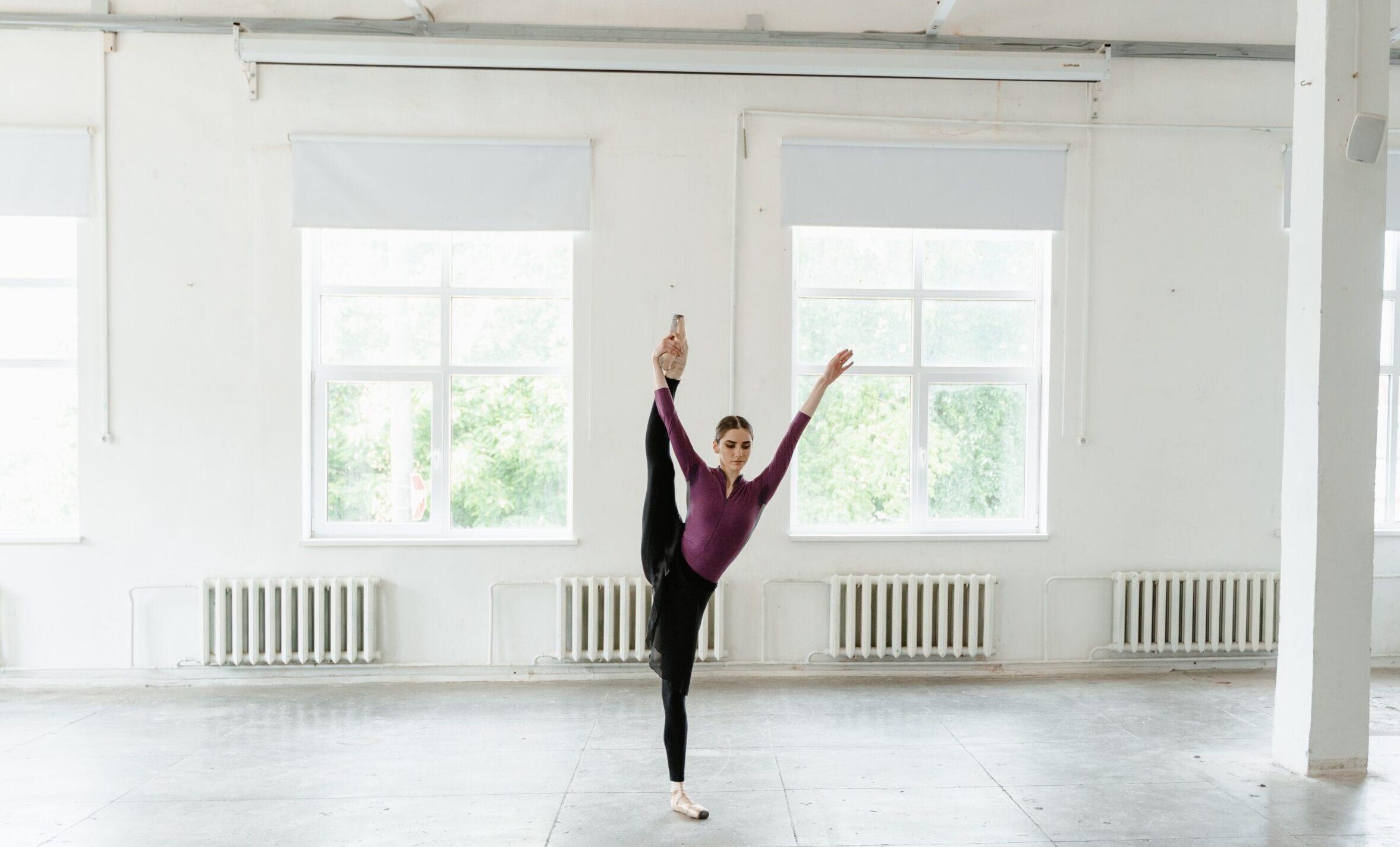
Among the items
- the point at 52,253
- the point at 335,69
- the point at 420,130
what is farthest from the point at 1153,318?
the point at 52,253

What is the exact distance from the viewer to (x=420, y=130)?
5.34m

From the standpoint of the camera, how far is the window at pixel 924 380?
5594 millimetres

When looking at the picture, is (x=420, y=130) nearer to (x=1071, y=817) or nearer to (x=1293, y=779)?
(x=1071, y=817)

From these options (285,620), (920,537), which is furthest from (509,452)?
(920,537)

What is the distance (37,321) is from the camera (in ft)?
17.8

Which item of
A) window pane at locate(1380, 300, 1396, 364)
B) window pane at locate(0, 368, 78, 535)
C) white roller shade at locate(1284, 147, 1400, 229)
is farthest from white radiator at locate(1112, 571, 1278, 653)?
window pane at locate(0, 368, 78, 535)

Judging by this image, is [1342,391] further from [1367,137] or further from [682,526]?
[682,526]

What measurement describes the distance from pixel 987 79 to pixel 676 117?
5.63 feet

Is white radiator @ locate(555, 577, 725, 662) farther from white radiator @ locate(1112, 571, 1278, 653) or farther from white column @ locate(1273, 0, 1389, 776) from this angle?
white column @ locate(1273, 0, 1389, 776)

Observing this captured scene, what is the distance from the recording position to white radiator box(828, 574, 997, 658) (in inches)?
211

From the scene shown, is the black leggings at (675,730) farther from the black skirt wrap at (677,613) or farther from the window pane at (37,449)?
the window pane at (37,449)

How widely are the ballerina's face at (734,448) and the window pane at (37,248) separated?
4.21 meters

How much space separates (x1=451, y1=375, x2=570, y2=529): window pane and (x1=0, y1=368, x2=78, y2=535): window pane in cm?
212

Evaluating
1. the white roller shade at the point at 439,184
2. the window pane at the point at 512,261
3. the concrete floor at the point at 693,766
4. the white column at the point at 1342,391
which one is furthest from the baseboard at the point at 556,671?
the white roller shade at the point at 439,184
